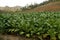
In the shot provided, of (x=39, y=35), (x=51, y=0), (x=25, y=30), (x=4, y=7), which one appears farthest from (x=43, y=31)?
(x=51, y=0)

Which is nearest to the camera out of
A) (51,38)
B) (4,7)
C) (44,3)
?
(51,38)

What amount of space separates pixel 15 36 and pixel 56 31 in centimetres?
140

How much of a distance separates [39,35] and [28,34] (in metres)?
0.37

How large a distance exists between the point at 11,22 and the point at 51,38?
6.76 ft

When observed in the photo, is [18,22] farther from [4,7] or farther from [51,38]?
[4,7]

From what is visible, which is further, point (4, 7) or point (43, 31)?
point (4, 7)

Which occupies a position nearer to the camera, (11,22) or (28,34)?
(28,34)

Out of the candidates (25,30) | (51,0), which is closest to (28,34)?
(25,30)

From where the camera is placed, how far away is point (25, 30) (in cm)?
720

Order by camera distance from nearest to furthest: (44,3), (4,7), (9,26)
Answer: (9,26) < (4,7) < (44,3)

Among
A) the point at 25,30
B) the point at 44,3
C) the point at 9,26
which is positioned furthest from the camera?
the point at 44,3

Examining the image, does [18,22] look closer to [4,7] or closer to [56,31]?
[56,31]

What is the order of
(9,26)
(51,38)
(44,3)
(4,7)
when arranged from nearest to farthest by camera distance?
(51,38), (9,26), (4,7), (44,3)

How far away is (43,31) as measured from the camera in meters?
6.90
